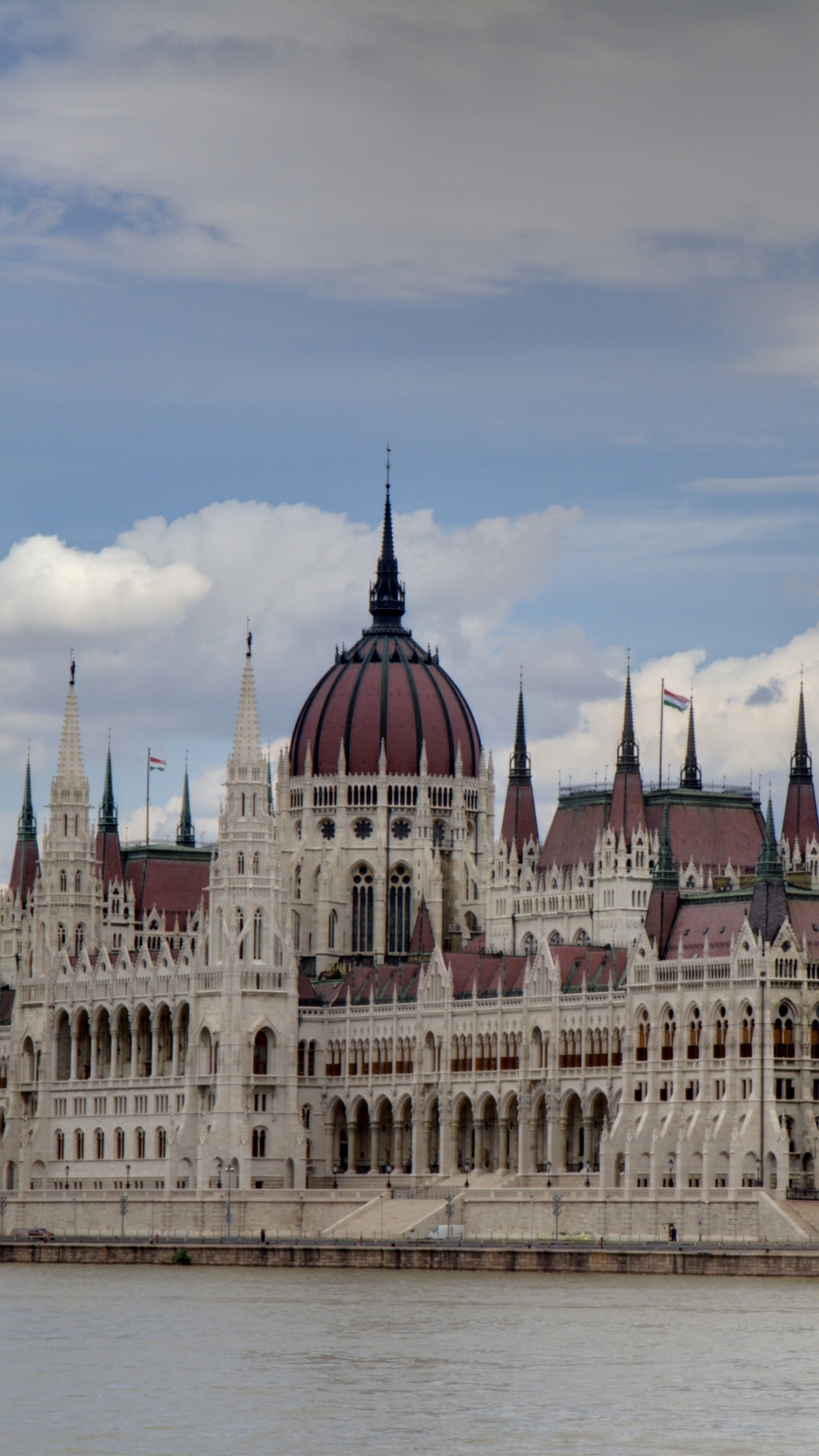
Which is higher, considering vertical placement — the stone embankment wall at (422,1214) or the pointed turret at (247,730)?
the pointed turret at (247,730)

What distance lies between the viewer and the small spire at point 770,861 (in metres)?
160

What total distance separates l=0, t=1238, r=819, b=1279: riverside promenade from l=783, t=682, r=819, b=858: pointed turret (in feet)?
A: 139

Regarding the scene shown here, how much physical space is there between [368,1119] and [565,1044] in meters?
20.1

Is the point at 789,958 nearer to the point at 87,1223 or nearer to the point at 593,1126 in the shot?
the point at 593,1126

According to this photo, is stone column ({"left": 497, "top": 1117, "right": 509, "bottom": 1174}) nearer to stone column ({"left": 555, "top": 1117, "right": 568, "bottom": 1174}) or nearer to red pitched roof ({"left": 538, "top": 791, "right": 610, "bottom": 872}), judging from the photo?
stone column ({"left": 555, "top": 1117, "right": 568, "bottom": 1174})

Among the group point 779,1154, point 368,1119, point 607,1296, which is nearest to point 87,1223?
point 368,1119

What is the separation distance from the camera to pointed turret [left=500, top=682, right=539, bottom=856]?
198 meters

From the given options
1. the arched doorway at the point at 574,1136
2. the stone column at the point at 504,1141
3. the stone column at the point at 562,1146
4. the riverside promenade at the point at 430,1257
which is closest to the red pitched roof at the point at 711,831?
the arched doorway at the point at 574,1136

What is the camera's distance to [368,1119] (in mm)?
191875

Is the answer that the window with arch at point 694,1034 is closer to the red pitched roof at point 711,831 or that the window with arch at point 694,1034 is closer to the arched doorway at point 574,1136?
the arched doorway at point 574,1136

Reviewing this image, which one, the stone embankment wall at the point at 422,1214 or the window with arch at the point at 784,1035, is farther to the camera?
the window with arch at the point at 784,1035

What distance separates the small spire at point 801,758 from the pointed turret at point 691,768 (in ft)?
17.8

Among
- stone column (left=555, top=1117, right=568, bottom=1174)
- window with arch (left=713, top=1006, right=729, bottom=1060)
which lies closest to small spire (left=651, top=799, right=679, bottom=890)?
A: window with arch (left=713, top=1006, right=729, bottom=1060)

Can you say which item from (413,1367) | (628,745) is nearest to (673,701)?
(628,745)
